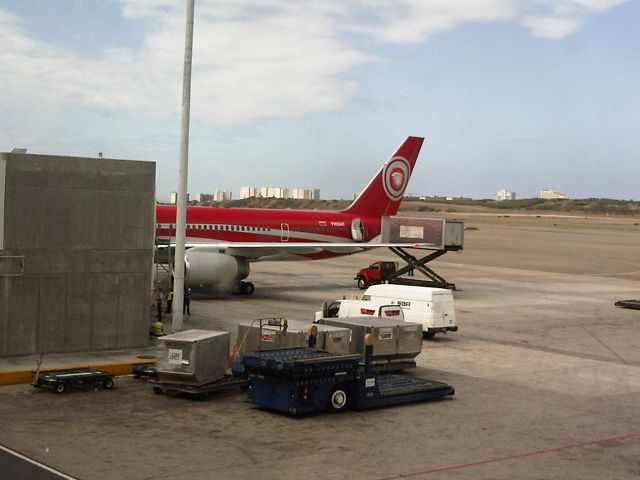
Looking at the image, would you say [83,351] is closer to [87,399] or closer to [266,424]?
[87,399]

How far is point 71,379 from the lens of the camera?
61.0 ft

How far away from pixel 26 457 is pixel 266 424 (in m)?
4.69

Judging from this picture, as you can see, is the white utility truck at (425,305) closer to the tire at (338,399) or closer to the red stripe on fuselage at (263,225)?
the tire at (338,399)

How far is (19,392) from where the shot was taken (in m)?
18.5

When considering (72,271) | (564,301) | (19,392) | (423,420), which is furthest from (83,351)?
(564,301)

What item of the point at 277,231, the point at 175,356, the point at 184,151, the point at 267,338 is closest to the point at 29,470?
the point at 175,356

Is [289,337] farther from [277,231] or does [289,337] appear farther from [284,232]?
[284,232]

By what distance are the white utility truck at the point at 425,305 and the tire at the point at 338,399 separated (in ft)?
31.0

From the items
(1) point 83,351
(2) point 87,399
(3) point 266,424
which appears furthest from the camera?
(1) point 83,351

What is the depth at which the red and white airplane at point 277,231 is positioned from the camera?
1431 inches

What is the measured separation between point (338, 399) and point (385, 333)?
12.7 ft

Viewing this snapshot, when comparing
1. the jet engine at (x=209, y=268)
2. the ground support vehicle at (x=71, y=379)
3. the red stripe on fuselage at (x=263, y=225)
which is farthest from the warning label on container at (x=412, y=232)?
the ground support vehicle at (x=71, y=379)

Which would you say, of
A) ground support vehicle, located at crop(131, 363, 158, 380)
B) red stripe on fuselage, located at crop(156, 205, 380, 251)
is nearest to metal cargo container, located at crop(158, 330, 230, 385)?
ground support vehicle, located at crop(131, 363, 158, 380)

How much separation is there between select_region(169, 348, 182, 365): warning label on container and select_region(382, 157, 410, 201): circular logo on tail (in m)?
30.2
